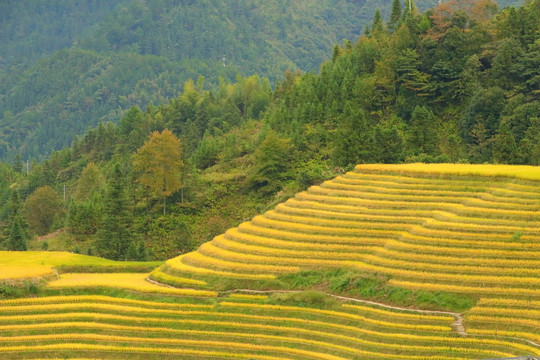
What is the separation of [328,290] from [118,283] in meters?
12.7

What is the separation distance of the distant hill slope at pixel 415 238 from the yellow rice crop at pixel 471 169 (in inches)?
2.9

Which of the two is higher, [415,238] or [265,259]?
[415,238]

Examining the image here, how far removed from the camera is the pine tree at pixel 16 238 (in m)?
76.2

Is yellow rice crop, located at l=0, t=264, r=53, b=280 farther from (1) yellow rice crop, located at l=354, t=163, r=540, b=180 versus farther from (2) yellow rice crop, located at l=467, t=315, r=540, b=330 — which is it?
(2) yellow rice crop, located at l=467, t=315, r=540, b=330

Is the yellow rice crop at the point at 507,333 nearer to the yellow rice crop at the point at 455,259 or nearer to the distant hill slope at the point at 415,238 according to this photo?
the distant hill slope at the point at 415,238

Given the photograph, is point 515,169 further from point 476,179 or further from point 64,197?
point 64,197

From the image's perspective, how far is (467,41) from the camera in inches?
3280

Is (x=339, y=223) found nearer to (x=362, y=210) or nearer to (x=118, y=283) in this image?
(x=362, y=210)

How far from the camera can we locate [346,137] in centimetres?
7206

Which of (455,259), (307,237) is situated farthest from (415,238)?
(307,237)

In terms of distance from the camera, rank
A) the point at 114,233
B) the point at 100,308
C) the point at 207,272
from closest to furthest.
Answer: the point at 100,308, the point at 207,272, the point at 114,233

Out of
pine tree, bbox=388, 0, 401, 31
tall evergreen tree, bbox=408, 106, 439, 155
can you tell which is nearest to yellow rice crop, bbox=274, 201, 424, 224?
tall evergreen tree, bbox=408, 106, 439, 155

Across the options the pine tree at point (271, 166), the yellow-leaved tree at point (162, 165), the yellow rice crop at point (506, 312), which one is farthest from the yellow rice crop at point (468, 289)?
the yellow-leaved tree at point (162, 165)

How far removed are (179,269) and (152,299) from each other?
3607 millimetres
